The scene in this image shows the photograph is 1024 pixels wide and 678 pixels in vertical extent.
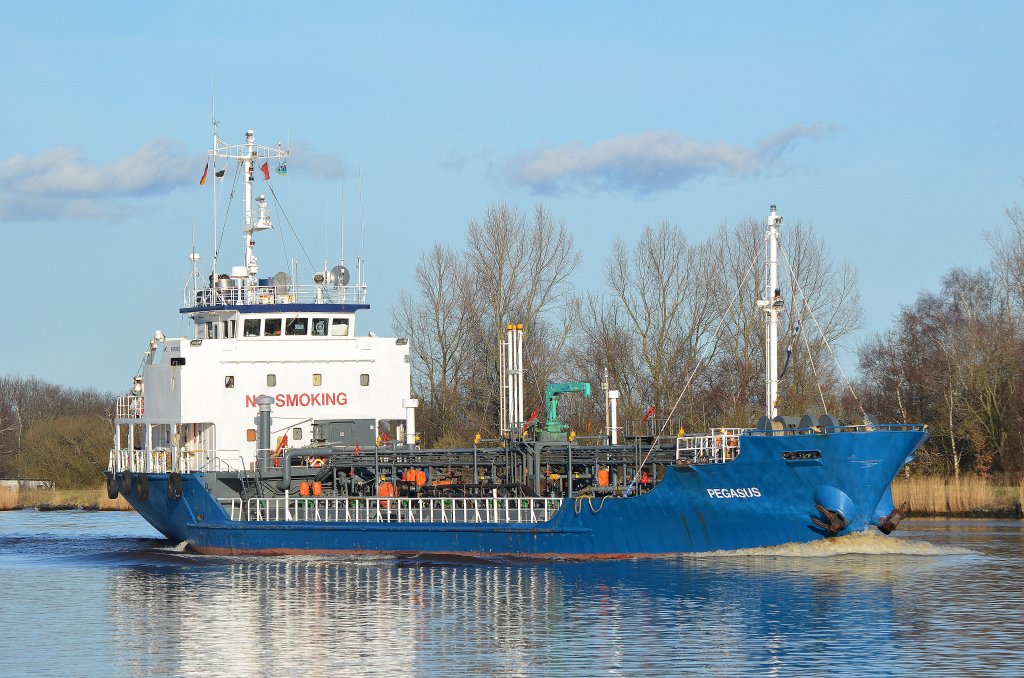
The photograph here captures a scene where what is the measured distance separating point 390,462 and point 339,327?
610 cm

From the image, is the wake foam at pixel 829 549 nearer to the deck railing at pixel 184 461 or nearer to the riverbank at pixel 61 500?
the deck railing at pixel 184 461

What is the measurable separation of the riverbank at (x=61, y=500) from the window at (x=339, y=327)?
27746mm

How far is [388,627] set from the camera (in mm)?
25984

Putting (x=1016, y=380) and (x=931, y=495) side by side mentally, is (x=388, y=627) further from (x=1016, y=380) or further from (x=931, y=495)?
(x=1016, y=380)

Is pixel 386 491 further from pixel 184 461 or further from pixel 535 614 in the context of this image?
pixel 535 614

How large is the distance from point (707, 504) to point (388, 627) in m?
9.40

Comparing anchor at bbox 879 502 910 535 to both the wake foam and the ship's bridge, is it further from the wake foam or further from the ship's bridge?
the ship's bridge

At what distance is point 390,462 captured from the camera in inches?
1473

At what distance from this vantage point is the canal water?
74.8ft

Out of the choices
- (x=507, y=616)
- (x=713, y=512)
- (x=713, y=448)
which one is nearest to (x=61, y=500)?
(x=713, y=512)

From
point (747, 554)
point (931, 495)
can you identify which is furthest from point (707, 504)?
point (931, 495)

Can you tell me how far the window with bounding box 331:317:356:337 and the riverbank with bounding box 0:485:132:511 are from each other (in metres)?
27.7

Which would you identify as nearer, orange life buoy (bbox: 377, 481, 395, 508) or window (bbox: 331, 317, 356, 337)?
orange life buoy (bbox: 377, 481, 395, 508)

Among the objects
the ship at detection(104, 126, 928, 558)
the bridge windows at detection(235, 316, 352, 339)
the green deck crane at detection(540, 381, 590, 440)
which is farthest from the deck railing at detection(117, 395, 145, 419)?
the green deck crane at detection(540, 381, 590, 440)
